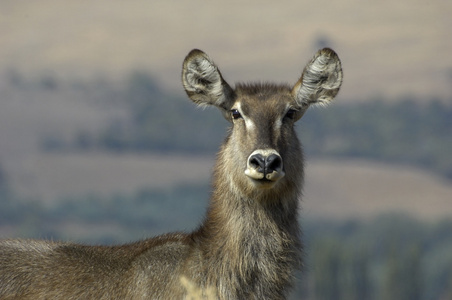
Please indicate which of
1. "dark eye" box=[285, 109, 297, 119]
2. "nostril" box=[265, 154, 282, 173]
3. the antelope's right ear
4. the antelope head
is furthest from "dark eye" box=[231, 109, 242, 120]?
"nostril" box=[265, 154, 282, 173]

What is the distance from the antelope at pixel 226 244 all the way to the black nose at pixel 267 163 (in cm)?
1

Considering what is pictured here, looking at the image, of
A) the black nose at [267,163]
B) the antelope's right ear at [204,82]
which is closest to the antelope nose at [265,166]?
the black nose at [267,163]

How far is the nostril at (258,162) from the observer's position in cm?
1199

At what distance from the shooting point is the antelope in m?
12.0

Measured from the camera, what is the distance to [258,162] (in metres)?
12.0

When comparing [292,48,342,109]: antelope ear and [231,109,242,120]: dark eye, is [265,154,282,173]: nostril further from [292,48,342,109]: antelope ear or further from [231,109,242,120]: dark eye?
[292,48,342,109]: antelope ear

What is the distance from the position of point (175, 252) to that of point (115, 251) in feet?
2.96

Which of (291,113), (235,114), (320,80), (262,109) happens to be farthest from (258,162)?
(320,80)

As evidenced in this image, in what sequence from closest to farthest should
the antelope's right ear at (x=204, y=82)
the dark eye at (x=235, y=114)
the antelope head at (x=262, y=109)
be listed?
1. the antelope head at (x=262, y=109)
2. the dark eye at (x=235, y=114)
3. the antelope's right ear at (x=204, y=82)

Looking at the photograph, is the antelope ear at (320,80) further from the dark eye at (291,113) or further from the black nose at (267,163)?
the black nose at (267,163)

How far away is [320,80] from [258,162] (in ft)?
7.65

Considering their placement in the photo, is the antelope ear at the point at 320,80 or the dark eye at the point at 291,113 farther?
the antelope ear at the point at 320,80

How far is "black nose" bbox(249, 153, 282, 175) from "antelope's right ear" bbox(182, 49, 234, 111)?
1.44m

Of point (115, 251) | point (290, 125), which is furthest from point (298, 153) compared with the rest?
point (115, 251)
